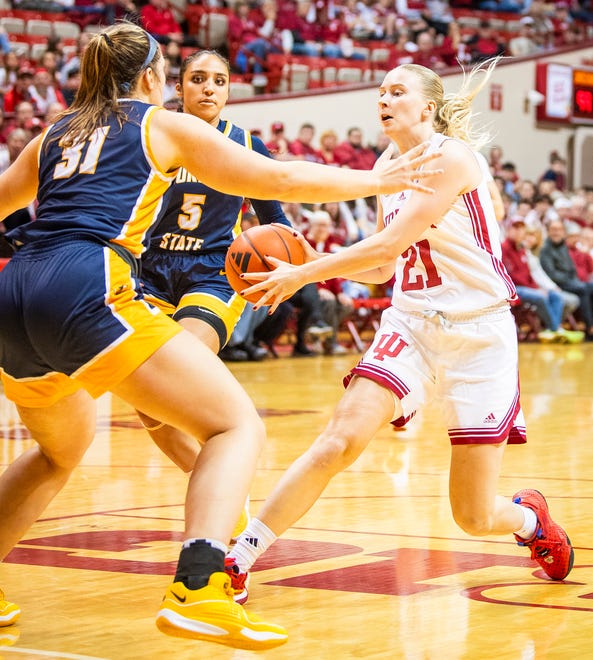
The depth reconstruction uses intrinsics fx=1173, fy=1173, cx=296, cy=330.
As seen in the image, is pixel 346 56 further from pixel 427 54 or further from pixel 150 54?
pixel 150 54

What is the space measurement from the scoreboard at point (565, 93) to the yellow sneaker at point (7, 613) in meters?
22.7

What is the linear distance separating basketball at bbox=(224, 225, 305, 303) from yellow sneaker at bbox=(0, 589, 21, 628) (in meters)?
1.24

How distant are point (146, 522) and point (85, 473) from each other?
59.6 inches

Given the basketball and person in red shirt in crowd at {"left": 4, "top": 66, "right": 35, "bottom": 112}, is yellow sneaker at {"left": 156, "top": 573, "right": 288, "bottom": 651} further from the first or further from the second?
person in red shirt in crowd at {"left": 4, "top": 66, "right": 35, "bottom": 112}

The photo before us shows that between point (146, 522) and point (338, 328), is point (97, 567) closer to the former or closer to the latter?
point (146, 522)

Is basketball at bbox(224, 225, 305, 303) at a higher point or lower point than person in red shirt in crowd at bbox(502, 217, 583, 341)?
higher

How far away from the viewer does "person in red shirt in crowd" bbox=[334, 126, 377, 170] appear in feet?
57.9

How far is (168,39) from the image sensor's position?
18078 millimetres

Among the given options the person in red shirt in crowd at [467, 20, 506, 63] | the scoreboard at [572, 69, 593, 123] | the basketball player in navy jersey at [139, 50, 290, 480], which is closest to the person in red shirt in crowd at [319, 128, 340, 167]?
the person in red shirt in crowd at [467, 20, 506, 63]

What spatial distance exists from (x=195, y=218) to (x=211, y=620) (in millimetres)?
2553

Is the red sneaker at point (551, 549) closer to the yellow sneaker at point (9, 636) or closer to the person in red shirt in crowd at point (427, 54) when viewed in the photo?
the yellow sneaker at point (9, 636)

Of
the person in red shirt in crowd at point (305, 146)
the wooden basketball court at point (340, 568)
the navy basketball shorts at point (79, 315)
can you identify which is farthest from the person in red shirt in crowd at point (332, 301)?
the navy basketball shorts at point (79, 315)

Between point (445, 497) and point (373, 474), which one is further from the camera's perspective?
point (373, 474)

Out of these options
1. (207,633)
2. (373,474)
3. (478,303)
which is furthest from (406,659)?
(373,474)
